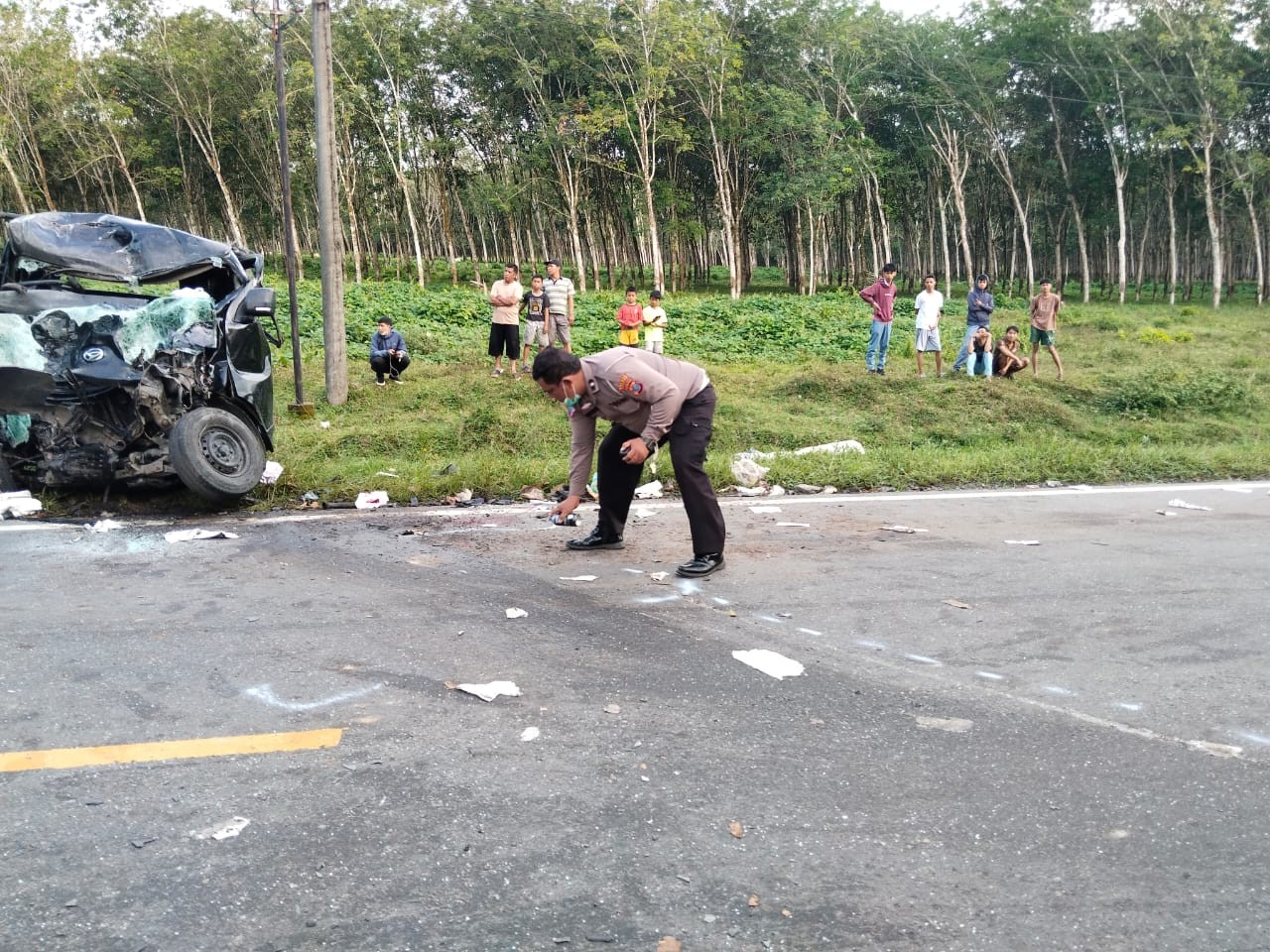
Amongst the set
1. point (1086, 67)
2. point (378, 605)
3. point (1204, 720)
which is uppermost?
point (1086, 67)

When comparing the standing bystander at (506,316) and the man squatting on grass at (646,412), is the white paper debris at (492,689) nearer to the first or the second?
the man squatting on grass at (646,412)

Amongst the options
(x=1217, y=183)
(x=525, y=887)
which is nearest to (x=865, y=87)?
(x=1217, y=183)

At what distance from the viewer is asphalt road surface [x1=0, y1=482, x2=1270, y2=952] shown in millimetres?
2283

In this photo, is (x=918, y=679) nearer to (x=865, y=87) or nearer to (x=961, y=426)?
(x=961, y=426)

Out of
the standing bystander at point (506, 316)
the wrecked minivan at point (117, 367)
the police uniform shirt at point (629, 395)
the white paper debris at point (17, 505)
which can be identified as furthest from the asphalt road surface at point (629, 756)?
the standing bystander at point (506, 316)

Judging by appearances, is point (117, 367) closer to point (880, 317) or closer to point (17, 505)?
point (17, 505)

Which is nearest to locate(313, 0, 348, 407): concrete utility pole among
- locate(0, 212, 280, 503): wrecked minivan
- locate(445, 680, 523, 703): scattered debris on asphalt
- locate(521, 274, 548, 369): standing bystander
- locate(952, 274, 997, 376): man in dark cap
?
locate(521, 274, 548, 369): standing bystander

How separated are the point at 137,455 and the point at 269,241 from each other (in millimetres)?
50608

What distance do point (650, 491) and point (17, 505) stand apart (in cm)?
460

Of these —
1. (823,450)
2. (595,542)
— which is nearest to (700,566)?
(595,542)

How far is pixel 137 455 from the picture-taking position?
6.76 m

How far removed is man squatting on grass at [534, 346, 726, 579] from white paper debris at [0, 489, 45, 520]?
3.97 m

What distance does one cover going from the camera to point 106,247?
7.20m

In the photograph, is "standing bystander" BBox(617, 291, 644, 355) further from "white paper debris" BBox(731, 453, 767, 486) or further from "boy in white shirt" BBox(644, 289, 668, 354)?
"white paper debris" BBox(731, 453, 767, 486)
